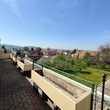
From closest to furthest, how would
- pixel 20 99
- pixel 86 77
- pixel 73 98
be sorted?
pixel 73 98
pixel 20 99
pixel 86 77

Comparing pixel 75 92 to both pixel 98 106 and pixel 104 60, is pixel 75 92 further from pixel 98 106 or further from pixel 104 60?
pixel 104 60

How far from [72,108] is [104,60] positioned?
870 inches

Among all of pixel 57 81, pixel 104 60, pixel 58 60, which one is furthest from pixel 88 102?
pixel 104 60

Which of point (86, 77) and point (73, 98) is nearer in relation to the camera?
point (73, 98)

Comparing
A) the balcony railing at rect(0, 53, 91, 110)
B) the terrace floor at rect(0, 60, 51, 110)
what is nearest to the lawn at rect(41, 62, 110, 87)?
the balcony railing at rect(0, 53, 91, 110)

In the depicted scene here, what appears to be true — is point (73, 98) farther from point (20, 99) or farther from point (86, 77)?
point (86, 77)

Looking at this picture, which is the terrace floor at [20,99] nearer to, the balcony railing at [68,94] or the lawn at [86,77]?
the balcony railing at [68,94]

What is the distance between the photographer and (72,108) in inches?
130

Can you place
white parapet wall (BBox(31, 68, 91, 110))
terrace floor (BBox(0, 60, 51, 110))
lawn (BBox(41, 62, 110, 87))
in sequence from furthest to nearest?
1. terrace floor (BBox(0, 60, 51, 110))
2. lawn (BBox(41, 62, 110, 87))
3. white parapet wall (BBox(31, 68, 91, 110))

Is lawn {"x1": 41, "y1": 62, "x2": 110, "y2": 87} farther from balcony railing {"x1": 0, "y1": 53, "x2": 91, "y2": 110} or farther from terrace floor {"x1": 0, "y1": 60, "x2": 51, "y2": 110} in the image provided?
terrace floor {"x1": 0, "y1": 60, "x2": 51, "y2": 110}

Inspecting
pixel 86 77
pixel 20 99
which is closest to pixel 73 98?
pixel 20 99

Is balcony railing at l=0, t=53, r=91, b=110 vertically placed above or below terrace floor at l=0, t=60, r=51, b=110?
above

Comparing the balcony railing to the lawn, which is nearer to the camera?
the balcony railing

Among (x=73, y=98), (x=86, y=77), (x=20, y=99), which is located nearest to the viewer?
Result: (x=73, y=98)
